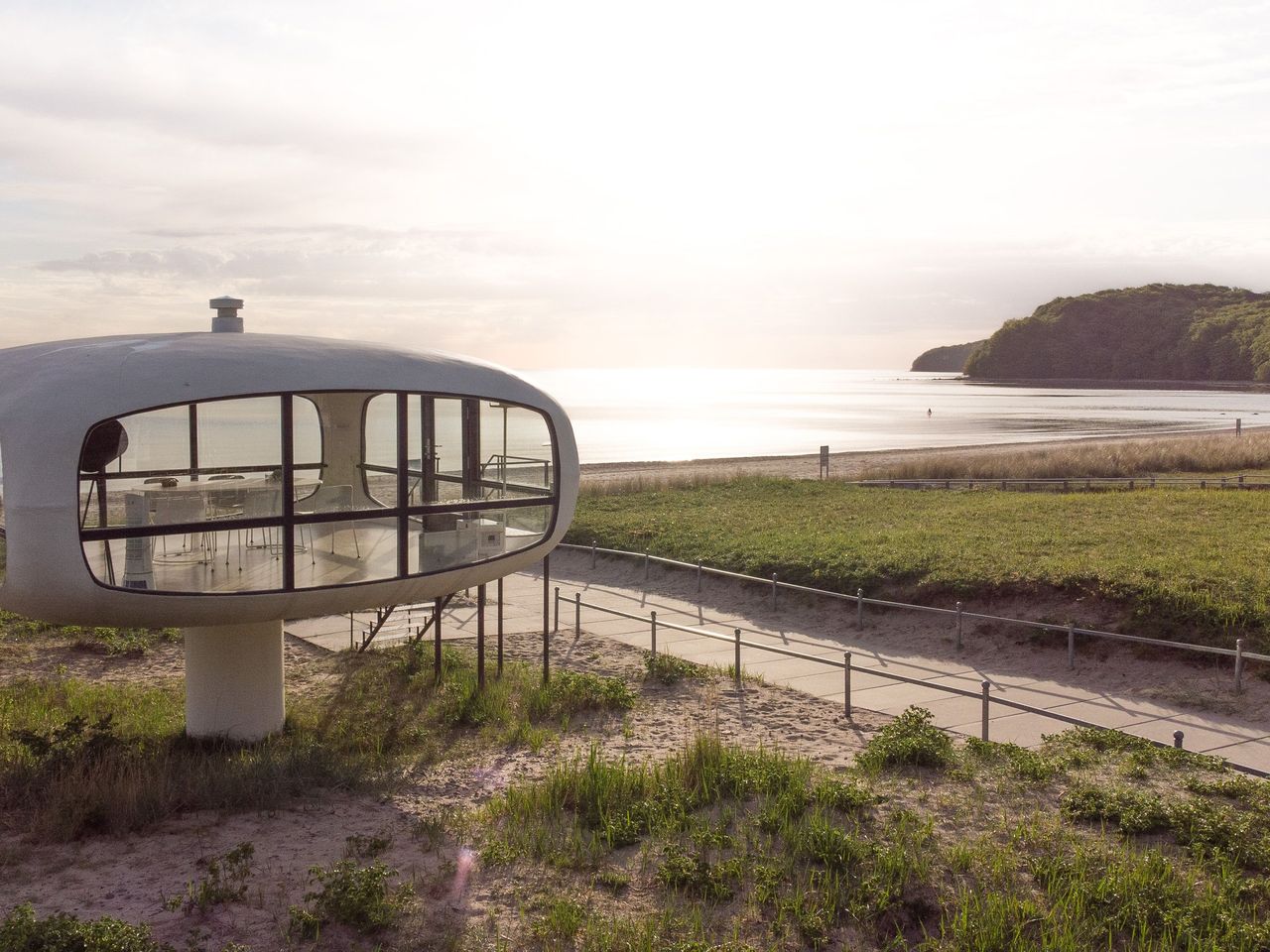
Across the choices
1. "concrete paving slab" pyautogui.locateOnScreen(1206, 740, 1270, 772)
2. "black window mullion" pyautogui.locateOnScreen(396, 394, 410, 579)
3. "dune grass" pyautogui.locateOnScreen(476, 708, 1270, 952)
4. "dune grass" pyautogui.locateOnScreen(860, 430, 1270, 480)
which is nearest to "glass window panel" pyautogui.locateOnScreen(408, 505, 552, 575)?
"black window mullion" pyautogui.locateOnScreen(396, 394, 410, 579)

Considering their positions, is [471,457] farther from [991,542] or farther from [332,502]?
[991,542]

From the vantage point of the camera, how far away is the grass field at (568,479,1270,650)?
50.1 feet

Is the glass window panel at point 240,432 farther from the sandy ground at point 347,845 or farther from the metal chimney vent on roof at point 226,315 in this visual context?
the sandy ground at point 347,845

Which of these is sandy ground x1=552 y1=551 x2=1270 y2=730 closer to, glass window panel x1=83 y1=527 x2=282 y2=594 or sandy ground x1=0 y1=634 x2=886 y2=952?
sandy ground x1=0 y1=634 x2=886 y2=952

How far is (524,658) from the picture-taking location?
1552cm

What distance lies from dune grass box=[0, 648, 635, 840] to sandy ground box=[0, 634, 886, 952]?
0.86 feet

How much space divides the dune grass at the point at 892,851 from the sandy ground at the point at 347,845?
0.51 meters

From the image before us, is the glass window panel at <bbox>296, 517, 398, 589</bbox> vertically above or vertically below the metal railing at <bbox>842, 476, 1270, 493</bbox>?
above

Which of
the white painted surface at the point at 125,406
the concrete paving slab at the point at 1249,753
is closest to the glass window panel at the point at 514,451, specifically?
the white painted surface at the point at 125,406

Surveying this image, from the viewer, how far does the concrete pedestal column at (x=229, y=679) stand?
11086 millimetres

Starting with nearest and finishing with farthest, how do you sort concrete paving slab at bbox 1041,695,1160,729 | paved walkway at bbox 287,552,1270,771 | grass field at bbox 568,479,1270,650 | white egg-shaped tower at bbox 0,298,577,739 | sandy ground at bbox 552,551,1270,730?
white egg-shaped tower at bbox 0,298,577,739 < paved walkway at bbox 287,552,1270,771 < concrete paving slab at bbox 1041,695,1160,729 < sandy ground at bbox 552,551,1270,730 < grass field at bbox 568,479,1270,650

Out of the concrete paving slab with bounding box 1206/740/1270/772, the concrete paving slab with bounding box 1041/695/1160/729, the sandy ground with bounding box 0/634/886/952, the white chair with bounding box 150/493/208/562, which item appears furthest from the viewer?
the concrete paving slab with bounding box 1041/695/1160/729

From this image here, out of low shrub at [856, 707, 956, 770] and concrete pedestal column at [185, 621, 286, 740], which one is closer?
low shrub at [856, 707, 956, 770]

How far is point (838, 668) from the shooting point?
1463cm
